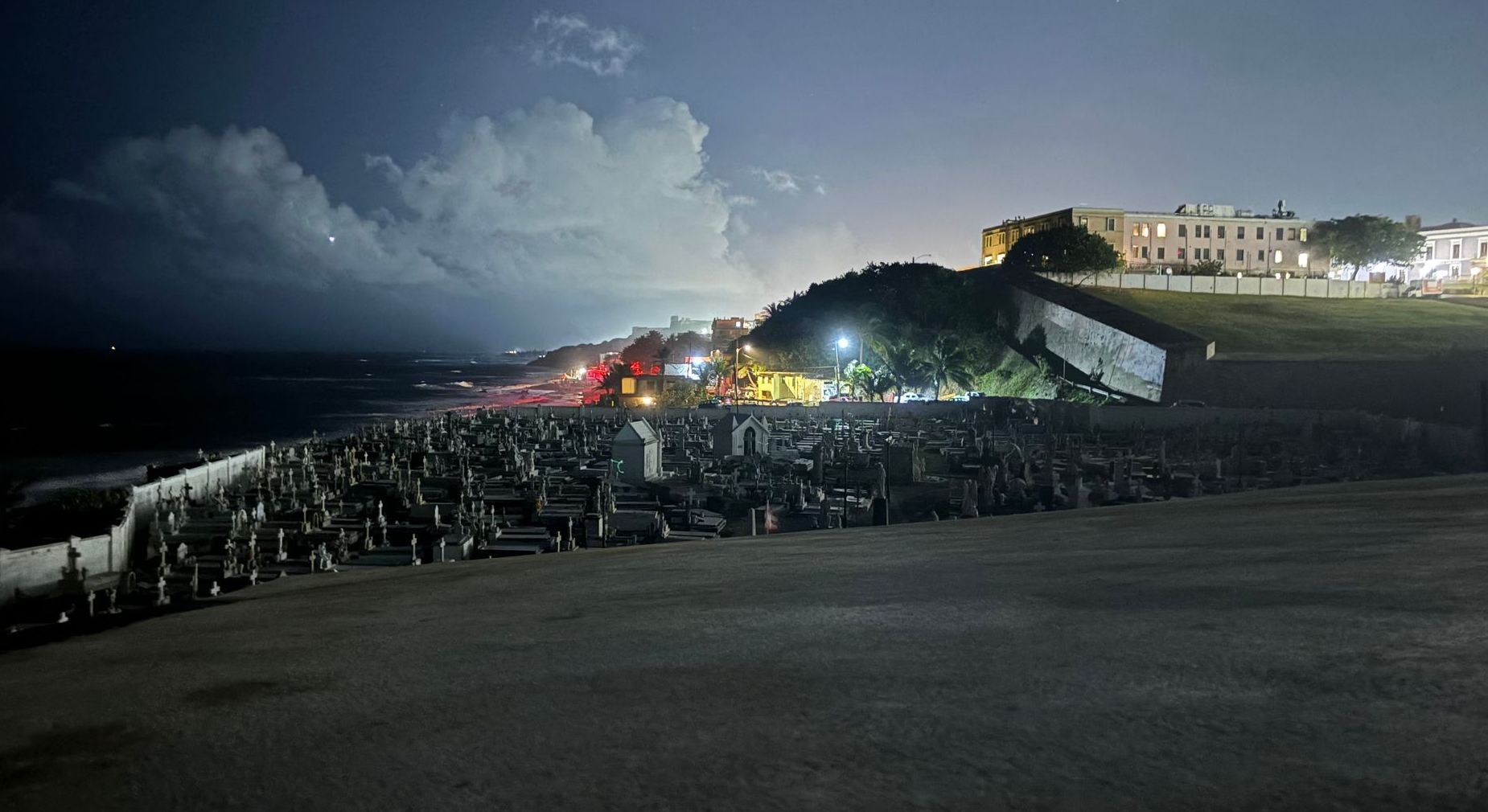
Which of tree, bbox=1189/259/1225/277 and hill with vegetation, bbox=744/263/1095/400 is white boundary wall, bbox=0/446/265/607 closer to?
hill with vegetation, bbox=744/263/1095/400

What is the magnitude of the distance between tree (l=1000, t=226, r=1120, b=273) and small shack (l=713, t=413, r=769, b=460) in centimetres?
4810

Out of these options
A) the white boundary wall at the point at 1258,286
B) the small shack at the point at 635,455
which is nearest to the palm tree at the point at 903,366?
the white boundary wall at the point at 1258,286

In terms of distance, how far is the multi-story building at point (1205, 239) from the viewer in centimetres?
8312

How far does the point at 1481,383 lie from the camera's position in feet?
58.0

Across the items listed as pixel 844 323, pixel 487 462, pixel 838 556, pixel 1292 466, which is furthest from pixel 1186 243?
pixel 838 556

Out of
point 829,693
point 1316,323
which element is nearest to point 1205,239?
point 1316,323

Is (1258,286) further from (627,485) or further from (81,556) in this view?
(81,556)

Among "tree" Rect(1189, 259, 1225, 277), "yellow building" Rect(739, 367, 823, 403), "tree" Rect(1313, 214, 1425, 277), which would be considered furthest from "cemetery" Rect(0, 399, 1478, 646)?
"tree" Rect(1313, 214, 1425, 277)

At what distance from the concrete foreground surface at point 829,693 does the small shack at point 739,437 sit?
24.0 metres

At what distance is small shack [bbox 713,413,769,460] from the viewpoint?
30.0m

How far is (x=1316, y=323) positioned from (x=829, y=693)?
62.7 metres

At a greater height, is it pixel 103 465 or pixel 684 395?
pixel 684 395

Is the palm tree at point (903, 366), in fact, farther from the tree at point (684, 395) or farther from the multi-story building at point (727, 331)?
the multi-story building at point (727, 331)

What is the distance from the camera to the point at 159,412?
284ft
